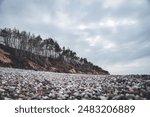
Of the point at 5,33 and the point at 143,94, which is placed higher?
the point at 5,33

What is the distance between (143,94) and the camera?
38.5 ft

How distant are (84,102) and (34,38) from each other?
103907 millimetres

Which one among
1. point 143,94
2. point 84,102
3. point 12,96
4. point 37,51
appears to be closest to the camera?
point 84,102

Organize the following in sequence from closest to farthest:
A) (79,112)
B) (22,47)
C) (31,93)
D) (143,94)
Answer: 1. (79,112)
2. (143,94)
3. (31,93)
4. (22,47)

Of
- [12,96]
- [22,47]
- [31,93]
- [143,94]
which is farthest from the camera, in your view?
[22,47]

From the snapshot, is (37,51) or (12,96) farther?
(37,51)

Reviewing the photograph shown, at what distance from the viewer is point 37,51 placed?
111688 millimetres

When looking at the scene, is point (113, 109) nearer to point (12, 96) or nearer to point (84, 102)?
point (84, 102)

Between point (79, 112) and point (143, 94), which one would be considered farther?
point (143, 94)

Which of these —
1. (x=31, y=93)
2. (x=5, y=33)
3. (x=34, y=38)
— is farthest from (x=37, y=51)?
(x=31, y=93)

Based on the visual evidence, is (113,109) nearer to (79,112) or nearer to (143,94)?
(79,112)

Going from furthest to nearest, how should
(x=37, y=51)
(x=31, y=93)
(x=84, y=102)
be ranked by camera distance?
(x=37, y=51)
(x=31, y=93)
(x=84, y=102)

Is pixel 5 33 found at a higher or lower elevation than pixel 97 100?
higher

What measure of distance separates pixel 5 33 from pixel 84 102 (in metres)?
98.9
